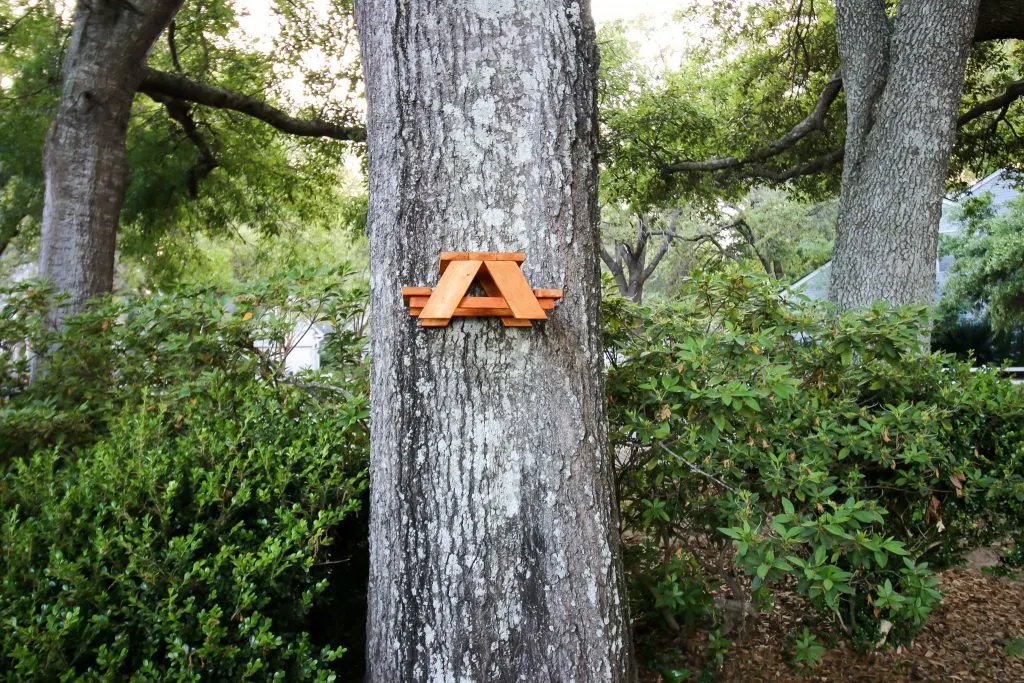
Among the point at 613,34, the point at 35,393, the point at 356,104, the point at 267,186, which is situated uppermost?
the point at 613,34

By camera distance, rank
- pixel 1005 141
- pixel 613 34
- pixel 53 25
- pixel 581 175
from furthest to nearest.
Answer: pixel 613 34 < pixel 1005 141 < pixel 53 25 < pixel 581 175

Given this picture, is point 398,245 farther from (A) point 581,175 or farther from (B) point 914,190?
(B) point 914,190

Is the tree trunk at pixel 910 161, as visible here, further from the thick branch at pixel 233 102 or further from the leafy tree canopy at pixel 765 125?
the thick branch at pixel 233 102

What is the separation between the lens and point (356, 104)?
40.4ft

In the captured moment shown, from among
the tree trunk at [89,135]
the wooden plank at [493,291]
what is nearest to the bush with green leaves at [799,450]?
the wooden plank at [493,291]

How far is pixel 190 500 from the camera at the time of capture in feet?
8.59

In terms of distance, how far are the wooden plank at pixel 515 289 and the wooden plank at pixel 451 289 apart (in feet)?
0.17

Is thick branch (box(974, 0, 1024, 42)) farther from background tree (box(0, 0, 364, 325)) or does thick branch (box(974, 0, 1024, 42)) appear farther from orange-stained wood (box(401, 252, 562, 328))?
background tree (box(0, 0, 364, 325))

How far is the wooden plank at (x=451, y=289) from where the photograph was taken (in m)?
2.22

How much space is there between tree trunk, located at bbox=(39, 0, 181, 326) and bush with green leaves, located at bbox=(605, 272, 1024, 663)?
584 cm

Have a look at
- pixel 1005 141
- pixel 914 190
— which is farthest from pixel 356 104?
pixel 1005 141

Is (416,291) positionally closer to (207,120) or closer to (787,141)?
(787,141)

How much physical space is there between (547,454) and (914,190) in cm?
538

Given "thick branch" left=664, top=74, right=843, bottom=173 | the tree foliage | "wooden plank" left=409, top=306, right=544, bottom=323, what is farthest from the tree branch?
the tree foliage
